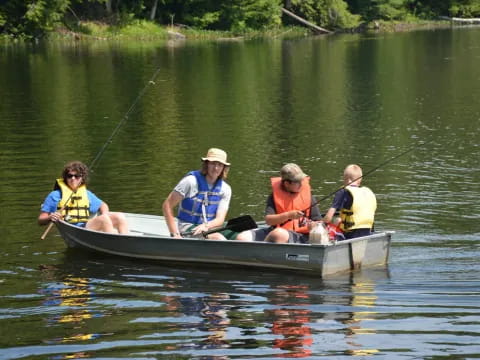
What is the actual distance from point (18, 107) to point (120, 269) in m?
17.3

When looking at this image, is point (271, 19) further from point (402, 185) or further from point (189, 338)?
point (189, 338)

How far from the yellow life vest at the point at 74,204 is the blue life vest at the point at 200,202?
4.16 ft

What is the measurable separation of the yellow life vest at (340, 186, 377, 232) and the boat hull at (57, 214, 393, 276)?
25cm

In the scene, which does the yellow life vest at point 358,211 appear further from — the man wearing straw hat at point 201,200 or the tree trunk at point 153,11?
the tree trunk at point 153,11

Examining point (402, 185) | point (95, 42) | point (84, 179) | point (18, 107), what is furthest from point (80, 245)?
point (95, 42)

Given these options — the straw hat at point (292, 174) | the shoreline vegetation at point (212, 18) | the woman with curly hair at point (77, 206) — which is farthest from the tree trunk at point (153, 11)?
the straw hat at point (292, 174)

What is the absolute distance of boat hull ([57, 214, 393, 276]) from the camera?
10.4m

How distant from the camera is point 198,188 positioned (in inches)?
433

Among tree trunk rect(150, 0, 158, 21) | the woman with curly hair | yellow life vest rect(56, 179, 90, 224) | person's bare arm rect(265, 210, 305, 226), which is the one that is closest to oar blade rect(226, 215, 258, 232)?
person's bare arm rect(265, 210, 305, 226)

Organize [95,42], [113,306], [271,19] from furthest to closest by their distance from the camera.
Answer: [271,19], [95,42], [113,306]

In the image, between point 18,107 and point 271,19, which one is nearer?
point 18,107

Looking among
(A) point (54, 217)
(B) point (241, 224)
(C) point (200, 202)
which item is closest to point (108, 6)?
(A) point (54, 217)

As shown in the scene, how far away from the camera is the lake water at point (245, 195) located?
8359 millimetres

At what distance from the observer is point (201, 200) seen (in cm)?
1107
